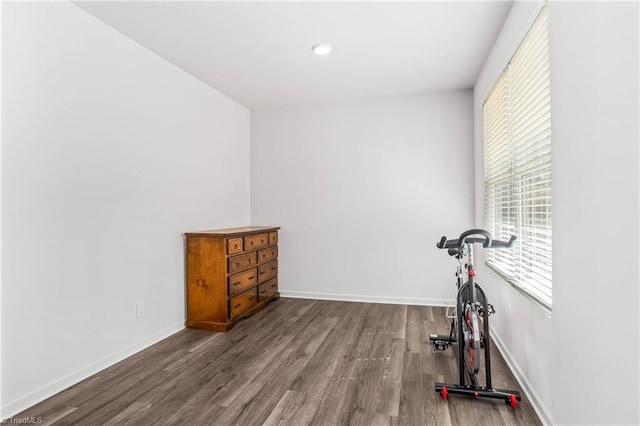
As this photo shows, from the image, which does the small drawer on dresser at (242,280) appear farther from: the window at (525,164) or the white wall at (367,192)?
the window at (525,164)

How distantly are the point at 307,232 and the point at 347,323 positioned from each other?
1.47m

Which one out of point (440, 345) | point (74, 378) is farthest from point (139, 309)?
point (440, 345)

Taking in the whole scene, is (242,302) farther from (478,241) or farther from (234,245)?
(478,241)

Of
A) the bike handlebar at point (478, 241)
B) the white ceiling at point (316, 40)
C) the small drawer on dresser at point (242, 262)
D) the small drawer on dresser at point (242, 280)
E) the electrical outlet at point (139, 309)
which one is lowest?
the electrical outlet at point (139, 309)

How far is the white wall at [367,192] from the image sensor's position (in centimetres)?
425

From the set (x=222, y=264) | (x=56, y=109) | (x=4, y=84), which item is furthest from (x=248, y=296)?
(x=4, y=84)

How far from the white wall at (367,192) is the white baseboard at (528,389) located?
5.06 feet

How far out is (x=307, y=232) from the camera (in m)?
4.75

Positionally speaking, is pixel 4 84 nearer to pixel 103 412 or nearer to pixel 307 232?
pixel 103 412

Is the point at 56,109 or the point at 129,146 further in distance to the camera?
the point at 129,146

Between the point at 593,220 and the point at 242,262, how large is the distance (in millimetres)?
3067

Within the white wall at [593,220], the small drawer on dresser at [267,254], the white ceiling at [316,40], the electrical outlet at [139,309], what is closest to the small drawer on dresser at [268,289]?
the small drawer on dresser at [267,254]

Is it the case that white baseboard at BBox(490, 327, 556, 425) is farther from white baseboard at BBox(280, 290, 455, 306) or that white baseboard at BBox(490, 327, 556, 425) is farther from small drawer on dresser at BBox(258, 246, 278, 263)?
small drawer on dresser at BBox(258, 246, 278, 263)

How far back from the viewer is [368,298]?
450 cm
